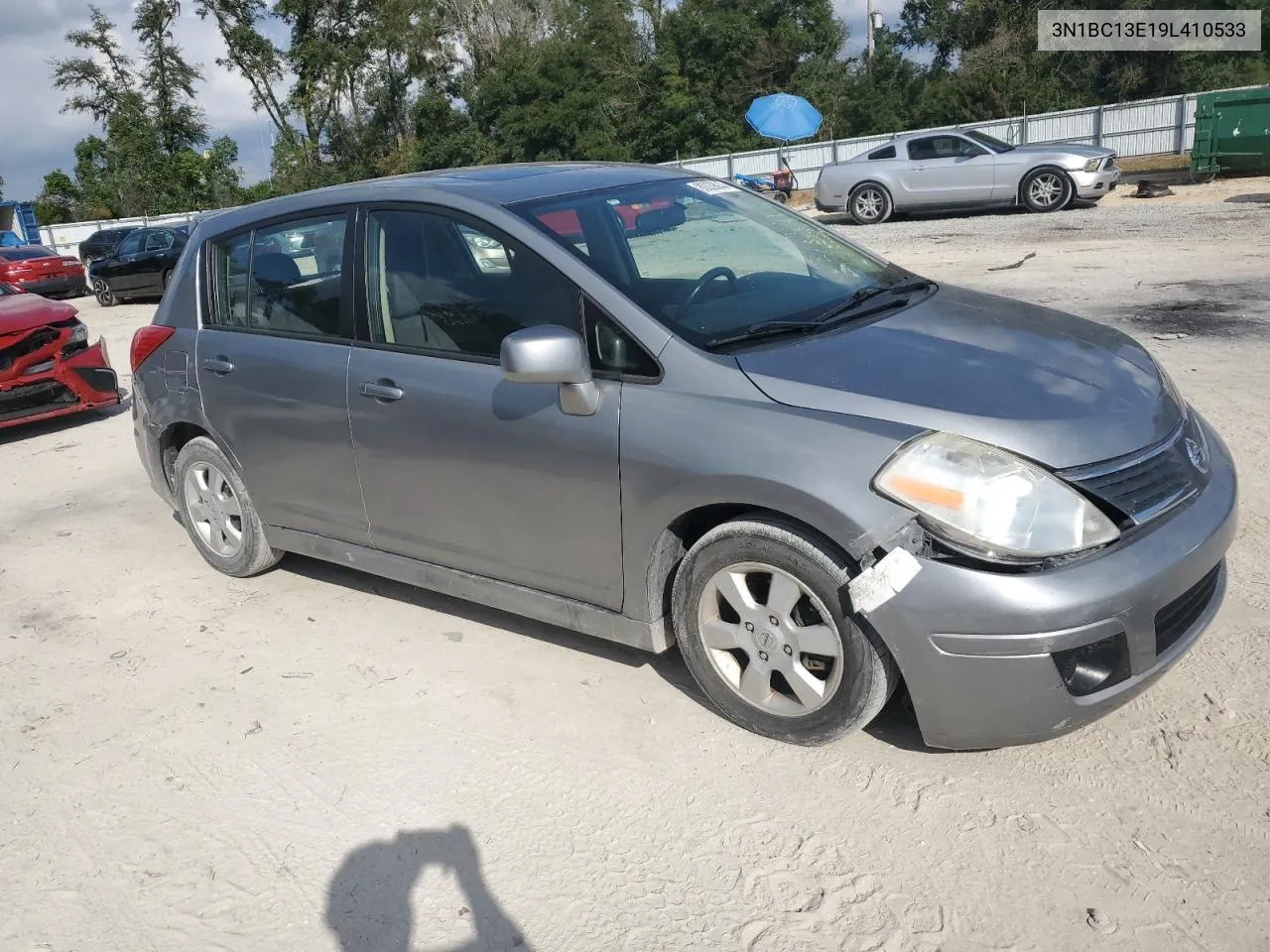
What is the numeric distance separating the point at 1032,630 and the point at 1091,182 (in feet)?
55.8

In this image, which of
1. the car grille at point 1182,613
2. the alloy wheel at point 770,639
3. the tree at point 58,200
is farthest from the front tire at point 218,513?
the tree at point 58,200

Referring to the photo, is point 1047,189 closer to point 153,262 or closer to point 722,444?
point 153,262

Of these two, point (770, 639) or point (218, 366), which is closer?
point (770, 639)

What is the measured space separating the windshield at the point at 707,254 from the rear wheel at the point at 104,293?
66.9 ft

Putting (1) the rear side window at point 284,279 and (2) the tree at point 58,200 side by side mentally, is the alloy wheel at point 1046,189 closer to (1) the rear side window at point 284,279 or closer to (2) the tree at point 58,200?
(1) the rear side window at point 284,279

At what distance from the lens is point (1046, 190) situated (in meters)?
17.8

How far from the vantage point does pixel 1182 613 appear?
2982 mm

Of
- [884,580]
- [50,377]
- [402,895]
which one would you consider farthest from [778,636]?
[50,377]

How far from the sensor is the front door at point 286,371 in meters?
4.22

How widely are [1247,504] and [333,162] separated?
172 feet

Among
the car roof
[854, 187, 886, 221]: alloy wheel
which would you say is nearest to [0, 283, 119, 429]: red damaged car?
the car roof

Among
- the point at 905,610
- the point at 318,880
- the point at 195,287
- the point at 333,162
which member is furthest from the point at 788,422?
the point at 333,162

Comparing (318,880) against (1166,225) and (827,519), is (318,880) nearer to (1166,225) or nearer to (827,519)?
(827,519)

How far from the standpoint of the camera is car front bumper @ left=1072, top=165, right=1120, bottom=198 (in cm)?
1747
